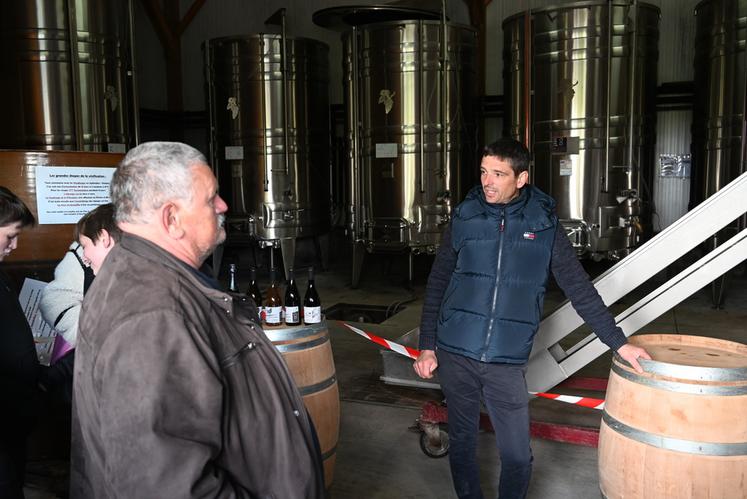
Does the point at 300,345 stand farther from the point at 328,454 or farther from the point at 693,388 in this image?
the point at 693,388

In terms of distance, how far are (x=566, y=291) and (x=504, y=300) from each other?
0.92ft

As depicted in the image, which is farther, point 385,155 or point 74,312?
point 385,155

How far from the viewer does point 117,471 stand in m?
1.34

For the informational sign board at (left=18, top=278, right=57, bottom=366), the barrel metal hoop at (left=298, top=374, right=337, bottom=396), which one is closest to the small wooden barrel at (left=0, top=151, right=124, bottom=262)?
the informational sign board at (left=18, top=278, right=57, bottom=366)

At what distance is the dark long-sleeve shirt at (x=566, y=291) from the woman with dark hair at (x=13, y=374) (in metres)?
1.61

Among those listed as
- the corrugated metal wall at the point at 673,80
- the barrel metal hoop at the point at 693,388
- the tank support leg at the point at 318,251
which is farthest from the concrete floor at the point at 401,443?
the tank support leg at the point at 318,251

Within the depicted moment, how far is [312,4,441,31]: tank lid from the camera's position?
367 inches

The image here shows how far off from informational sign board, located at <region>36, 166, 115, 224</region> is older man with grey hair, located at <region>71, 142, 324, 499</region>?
3.18 m

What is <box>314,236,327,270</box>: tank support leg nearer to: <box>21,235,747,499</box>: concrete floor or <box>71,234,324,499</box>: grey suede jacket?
<box>21,235,747,499</box>: concrete floor

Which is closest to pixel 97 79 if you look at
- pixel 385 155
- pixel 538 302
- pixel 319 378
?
pixel 385 155

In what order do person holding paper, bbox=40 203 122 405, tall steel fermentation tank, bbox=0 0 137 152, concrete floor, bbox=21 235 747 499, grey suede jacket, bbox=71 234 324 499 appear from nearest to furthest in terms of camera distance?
grey suede jacket, bbox=71 234 324 499
person holding paper, bbox=40 203 122 405
concrete floor, bbox=21 235 747 499
tall steel fermentation tank, bbox=0 0 137 152

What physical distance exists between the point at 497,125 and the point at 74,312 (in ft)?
27.8

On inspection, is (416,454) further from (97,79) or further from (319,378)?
(97,79)

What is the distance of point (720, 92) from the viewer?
25.9 ft
